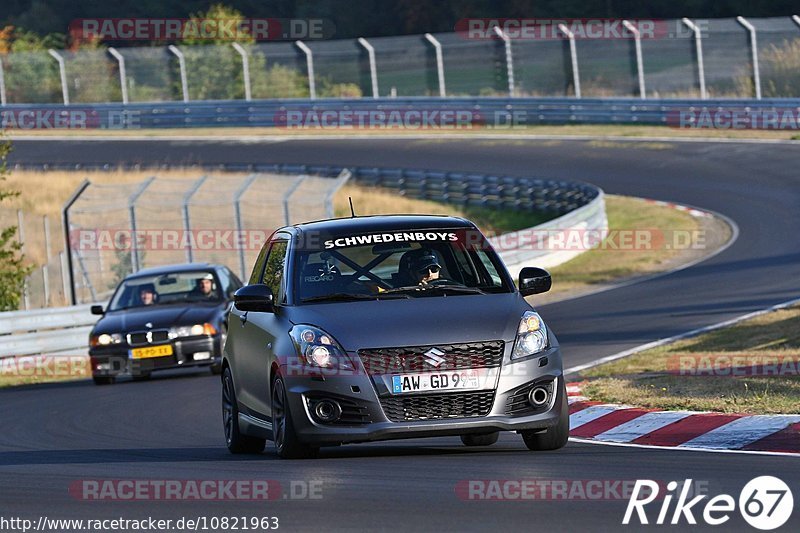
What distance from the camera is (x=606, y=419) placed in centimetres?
1127

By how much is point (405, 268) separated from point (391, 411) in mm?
1299

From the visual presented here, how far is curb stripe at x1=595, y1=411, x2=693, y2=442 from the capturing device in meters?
10.3

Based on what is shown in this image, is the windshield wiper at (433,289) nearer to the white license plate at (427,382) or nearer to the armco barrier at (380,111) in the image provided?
the white license plate at (427,382)

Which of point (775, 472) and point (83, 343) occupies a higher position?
point (775, 472)

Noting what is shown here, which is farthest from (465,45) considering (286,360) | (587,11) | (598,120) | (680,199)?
(286,360)

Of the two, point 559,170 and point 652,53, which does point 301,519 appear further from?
point 652,53

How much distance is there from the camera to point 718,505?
698 cm

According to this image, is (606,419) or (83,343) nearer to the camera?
(606,419)

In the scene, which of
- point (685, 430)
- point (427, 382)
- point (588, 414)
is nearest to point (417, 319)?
point (427, 382)

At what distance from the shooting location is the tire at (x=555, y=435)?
913 centimetres

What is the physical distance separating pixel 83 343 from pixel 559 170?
17.9 meters

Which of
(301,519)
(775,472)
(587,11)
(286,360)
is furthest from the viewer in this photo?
(587,11)

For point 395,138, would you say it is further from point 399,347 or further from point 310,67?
point 399,347

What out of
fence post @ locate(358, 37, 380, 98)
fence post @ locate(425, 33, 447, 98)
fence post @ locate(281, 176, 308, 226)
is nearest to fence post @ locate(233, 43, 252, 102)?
fence post @ locate(358, 37, 380, 98)
